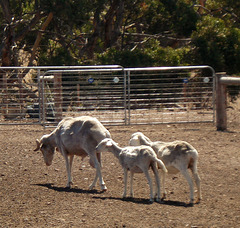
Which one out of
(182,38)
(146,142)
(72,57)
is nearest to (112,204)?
(146,142)

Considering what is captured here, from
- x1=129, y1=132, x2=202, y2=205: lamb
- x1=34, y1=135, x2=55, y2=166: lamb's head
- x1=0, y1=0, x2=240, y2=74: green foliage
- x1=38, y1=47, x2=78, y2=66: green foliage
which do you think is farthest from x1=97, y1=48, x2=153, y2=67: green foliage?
x1=129, y1=132, x2=202, y2=205: lamb

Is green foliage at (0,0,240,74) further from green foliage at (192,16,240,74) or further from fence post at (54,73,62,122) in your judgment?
fence post at (54,73,62,122)

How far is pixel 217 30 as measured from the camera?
22219 mm

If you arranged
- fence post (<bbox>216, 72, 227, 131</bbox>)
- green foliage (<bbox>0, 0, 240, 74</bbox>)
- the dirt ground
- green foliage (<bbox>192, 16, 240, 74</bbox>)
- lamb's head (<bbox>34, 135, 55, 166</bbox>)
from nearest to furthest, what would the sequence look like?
the dirt ground → lamb's head (<bbox>34, 135, 55, 166</bbox>) → fence post (<bbox>216, 72, 227, 131</bbox>) → green foliage (<bbox>0, 0, 240, 74</bbox>) → green foliage (<bbox>192, 16, 240, 74</bbox>)

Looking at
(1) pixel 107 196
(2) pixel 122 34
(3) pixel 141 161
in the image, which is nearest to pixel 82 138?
(1) pixel 107 196

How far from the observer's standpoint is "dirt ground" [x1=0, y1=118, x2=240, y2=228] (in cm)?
688

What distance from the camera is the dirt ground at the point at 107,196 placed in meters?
6.88

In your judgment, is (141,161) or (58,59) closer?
(141,161)

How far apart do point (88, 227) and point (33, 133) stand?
8727mm

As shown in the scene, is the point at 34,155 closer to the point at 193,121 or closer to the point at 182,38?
the point at 193,121

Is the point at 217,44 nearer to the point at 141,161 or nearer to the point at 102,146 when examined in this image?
the point at 102,146

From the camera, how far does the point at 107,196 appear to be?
8.29m

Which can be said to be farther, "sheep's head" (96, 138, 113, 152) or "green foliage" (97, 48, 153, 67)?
"green foliage" (97, 48, 153, 67)

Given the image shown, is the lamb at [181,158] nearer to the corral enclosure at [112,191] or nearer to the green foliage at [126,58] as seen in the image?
the corral enclosure at [112,191]
